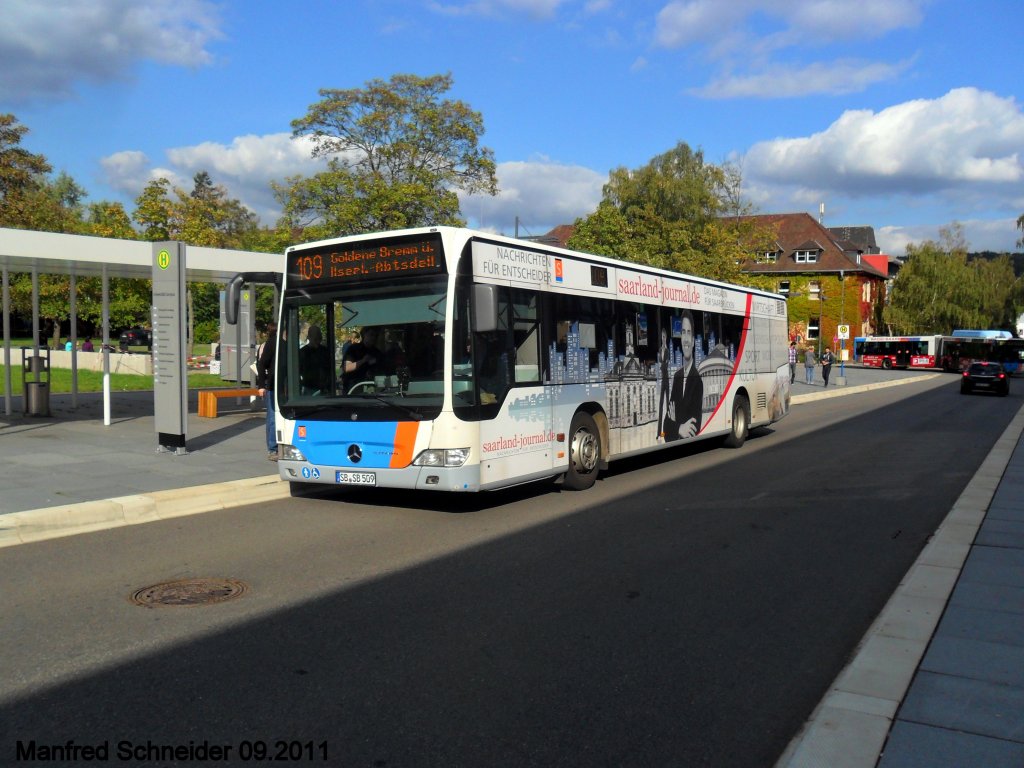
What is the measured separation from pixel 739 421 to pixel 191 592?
11844 millimetres

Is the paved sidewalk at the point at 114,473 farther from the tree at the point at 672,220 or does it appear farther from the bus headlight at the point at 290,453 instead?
the tree at the point at 672,220

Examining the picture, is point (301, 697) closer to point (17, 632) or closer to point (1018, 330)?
point (17, 632)

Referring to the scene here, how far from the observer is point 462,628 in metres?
5.50

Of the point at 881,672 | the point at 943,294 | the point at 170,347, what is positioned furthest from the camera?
the point at 943,294

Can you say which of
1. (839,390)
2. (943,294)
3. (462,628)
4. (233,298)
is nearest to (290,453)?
(233,298)

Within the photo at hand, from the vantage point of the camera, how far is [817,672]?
194 inches

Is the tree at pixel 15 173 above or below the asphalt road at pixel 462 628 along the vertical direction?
above

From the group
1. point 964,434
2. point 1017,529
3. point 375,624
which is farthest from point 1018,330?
point 375,624

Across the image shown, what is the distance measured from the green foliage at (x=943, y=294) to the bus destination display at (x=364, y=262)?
8019cm

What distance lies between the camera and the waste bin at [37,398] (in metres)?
17.3

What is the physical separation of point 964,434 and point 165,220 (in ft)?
102

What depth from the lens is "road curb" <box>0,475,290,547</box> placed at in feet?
26.3

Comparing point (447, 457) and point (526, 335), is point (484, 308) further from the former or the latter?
point (447, 457)

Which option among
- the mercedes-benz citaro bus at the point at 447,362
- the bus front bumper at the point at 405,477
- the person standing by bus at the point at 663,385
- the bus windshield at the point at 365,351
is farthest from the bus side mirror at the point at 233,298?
the person standing by bus at the point at 663,385
